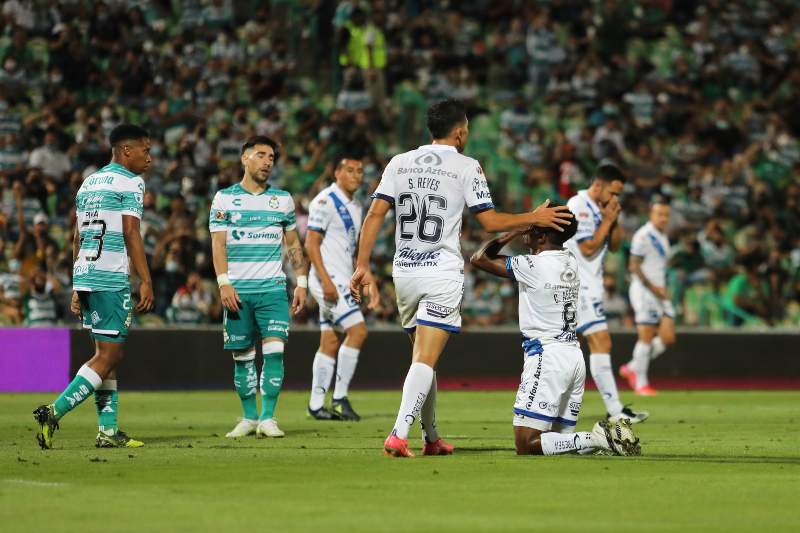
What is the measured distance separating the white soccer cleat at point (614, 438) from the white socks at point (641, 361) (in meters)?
10.1

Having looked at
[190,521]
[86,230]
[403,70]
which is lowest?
[190,521]

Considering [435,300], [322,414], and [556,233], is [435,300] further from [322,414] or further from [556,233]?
[322,414]

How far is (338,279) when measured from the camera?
49.7 feet

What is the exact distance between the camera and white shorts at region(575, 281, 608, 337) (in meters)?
14.5

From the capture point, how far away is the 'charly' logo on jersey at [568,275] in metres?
10.4

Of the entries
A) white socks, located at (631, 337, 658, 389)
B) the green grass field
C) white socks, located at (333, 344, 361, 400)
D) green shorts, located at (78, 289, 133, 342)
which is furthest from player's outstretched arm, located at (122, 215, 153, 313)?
white socks, located at (631, 337, 658, 389)

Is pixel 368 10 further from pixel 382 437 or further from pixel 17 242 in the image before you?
pixel 382 437

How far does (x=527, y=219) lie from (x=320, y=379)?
18.2ft

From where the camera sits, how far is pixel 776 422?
14773 millimetres

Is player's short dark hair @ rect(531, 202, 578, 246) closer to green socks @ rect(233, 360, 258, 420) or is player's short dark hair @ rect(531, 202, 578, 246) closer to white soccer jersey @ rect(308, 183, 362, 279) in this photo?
green socks @ rect(233, 360, 258, 420)

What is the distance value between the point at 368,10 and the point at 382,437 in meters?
18.1

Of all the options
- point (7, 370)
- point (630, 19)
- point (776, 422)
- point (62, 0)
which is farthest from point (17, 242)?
point (630, 19)

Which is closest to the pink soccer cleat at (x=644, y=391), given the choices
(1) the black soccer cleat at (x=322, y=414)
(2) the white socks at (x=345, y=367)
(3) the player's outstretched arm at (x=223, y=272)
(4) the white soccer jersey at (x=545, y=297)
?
(2) the white socks at (x=345, y=367)

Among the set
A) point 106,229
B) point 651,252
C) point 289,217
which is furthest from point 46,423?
point 651,252
